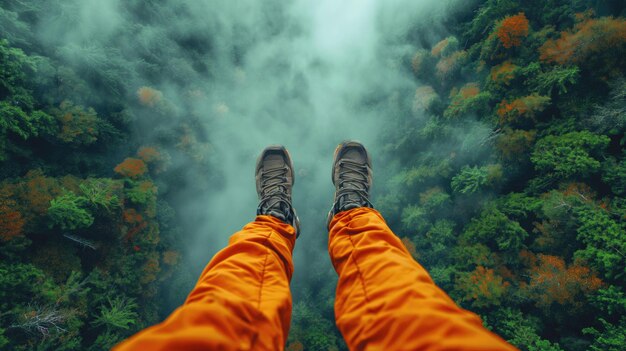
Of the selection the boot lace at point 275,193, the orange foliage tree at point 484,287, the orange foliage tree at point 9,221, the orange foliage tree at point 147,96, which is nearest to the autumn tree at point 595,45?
the orange foliage tree at point 484,287

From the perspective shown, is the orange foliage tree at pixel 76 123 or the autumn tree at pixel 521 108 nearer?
the autumn tree at pixel 521 108

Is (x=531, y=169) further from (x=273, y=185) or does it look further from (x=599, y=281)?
(x=273, y=185)

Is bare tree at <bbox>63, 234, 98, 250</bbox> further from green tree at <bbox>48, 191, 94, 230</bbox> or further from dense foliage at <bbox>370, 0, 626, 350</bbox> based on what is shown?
dense foliage at <bbox>370, 0, 626, 350</bbox>

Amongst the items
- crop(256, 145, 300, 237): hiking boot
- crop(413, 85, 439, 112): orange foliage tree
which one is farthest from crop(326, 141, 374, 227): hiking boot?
crop(413, 85, 439, 112): orange foliage tree

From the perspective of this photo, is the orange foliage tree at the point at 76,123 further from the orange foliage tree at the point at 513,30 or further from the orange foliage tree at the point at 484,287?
the orange foliage tree at the point at 513,30

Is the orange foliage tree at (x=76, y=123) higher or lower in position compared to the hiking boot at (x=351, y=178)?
higher

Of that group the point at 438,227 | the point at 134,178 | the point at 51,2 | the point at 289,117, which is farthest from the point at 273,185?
the point at 289,117
